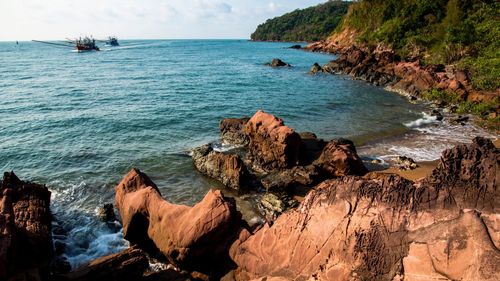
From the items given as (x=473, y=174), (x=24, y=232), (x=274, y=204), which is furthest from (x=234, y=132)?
(x=473, y=174)

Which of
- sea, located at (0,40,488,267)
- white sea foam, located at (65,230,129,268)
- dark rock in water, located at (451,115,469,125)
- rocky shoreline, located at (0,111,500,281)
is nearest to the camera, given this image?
rocky shoreline, located at (0,111,500,281)

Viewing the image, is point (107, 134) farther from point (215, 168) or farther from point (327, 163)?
point (327, 163)

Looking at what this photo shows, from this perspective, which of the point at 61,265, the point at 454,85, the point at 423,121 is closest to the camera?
the point at 61,265

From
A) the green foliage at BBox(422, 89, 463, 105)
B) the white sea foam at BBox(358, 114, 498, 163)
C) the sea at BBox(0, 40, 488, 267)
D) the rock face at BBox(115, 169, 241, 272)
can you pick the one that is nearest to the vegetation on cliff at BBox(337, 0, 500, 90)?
the green foliage at BBox(422, 89, 463, 105)

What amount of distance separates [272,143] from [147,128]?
1340 centimetres

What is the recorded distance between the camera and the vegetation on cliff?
134 feet

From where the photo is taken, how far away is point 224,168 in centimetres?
1898

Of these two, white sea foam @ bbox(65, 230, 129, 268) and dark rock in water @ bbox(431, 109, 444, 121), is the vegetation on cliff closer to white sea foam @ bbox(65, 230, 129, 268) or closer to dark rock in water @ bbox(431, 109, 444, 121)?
dark rock in water @ bbox(431, 109, 444, 121)

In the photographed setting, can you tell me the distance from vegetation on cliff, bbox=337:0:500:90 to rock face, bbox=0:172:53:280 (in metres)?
37.1

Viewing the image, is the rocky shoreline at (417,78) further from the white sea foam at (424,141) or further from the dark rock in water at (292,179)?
the dark rock in water at (292,179)

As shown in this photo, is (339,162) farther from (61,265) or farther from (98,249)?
(61,265)

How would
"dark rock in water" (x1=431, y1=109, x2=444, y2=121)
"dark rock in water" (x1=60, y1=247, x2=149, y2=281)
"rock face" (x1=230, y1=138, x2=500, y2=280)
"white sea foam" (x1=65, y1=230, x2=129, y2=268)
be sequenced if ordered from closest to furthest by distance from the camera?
"rock face" (x1=230, y1=138, x2=500, y2=280) < "dark rock in water" (x1=60, y1=247, x2=149, y2=281) < "white sea foam" (x1=65, y1=230, x2=129, y2=268) < "dark rock in water" (x1=431, y1=109, x2=444, y2=121)

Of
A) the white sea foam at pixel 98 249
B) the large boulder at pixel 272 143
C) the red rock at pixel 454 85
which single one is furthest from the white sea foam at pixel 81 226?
the red rock at pixel 454 85

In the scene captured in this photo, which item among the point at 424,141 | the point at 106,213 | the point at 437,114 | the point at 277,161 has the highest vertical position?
the point at 437,114
